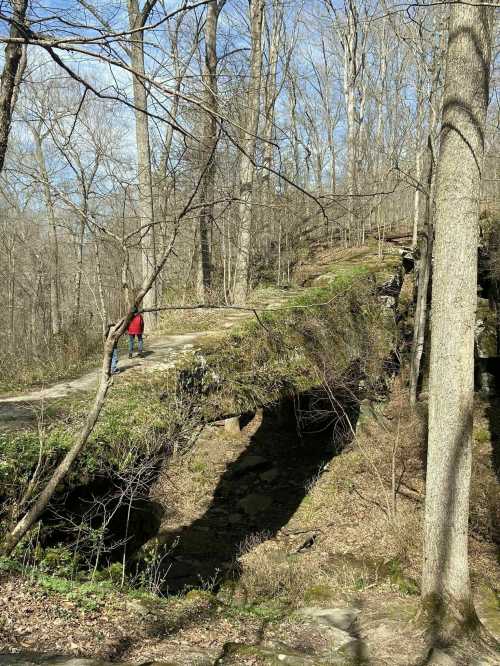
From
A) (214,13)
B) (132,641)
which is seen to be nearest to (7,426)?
(132,641)

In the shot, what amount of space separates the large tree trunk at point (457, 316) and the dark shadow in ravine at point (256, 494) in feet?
13.3

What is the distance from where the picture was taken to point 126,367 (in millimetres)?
8750

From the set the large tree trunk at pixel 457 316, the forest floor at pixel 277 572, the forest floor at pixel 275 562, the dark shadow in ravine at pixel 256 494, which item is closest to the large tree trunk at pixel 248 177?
→ the forest floor at pixel 275 562

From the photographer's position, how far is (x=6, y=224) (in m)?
28.6

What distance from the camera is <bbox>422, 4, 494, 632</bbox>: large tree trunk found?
18.7ft

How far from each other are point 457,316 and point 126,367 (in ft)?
17.7

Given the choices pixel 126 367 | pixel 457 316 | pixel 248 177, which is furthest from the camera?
pixel 248 177

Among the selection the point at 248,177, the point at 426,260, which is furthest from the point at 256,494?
the point at 248,177

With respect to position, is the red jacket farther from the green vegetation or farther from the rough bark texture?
the rough bark texture

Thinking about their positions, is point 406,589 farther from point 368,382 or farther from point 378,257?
point 378,257

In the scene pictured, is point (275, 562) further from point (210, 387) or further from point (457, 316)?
point (457, 316)

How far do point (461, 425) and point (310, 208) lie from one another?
15.1 meters

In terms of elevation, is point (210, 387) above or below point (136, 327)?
below

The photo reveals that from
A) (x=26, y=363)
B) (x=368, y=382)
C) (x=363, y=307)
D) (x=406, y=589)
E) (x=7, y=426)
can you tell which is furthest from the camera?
(x=363, y=307)
